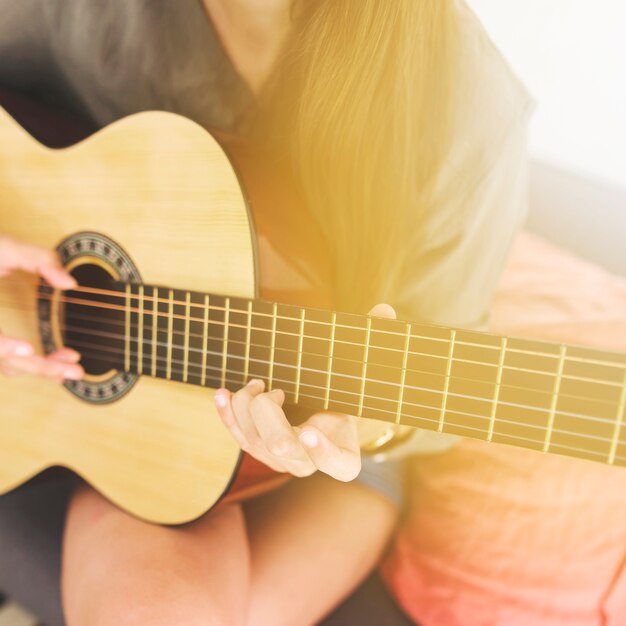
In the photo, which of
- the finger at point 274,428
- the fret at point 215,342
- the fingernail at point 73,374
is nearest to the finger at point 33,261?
the fingernail at point 73,374

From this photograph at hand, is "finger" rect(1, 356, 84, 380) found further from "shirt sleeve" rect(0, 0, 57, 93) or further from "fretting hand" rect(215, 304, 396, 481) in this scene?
"shirt sleeve" rect(0, 0, 57, 93)

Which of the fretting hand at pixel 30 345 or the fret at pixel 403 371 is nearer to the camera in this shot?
the fret at pixel 403 371

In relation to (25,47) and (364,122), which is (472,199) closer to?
(364,122)

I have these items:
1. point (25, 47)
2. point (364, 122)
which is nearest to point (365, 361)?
point (364, 122)

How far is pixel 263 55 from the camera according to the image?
743mm

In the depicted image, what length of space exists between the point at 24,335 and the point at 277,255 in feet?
1.32

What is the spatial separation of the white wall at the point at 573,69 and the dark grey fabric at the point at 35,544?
891 millimetres

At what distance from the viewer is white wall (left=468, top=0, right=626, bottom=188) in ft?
2.19

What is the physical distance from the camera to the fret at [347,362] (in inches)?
20.0

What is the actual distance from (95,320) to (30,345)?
0.26 feet

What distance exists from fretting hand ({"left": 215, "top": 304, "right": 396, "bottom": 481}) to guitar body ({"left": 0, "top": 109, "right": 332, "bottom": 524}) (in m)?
0.07

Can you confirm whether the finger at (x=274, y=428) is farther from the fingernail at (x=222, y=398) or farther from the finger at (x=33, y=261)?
the finger at (x=33, y=261)

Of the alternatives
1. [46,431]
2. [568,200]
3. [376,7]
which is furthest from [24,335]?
[568,200]

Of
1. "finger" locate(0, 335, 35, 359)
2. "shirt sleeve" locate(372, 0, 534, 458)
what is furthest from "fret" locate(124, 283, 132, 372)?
"shirt sleeve" locate(372, 0, 534, 458)
